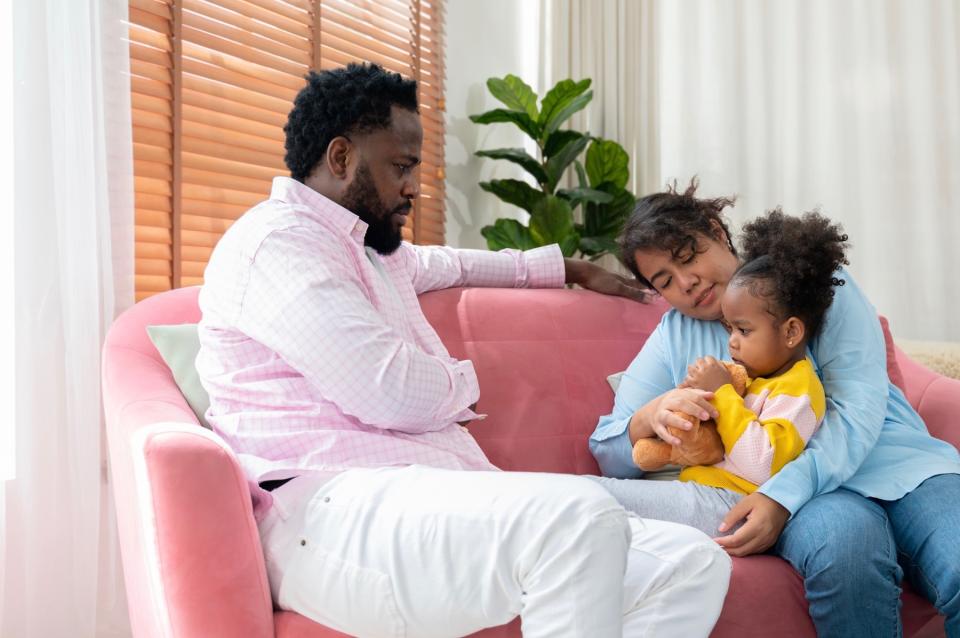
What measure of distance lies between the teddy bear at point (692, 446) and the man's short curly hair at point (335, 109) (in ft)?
2.54

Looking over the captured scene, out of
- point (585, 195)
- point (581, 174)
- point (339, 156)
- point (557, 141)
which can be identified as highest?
point (557, 141)

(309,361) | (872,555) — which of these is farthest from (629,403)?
(309,361)

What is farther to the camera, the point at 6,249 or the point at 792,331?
the point at 6,249

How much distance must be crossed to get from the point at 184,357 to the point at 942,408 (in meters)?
1.61

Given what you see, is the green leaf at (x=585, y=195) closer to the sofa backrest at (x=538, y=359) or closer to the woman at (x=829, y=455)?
the sofa backrest at (x=538, y=359)

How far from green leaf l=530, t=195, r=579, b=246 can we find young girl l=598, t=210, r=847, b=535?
1.92m

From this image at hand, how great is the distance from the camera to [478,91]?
405 centimetres

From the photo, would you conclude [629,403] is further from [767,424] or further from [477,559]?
[477,559]

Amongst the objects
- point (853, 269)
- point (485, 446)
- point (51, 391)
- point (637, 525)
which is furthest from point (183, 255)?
point (853, 269)

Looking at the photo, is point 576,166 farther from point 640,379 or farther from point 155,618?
point 155,618

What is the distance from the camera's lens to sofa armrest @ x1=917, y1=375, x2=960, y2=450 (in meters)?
1.95

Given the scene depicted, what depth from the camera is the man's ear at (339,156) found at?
1.64m

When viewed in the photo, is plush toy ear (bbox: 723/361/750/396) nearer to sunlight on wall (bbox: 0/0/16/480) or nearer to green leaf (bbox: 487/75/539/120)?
sunlight on wall (bbox: 0/0/16/480)

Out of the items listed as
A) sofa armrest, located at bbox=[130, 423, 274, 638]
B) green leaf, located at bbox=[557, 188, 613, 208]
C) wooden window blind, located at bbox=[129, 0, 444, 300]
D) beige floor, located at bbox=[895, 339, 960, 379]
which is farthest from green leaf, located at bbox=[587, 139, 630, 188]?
Result: sofa armrest, located at bbox=[130, 423, 274, 638]
